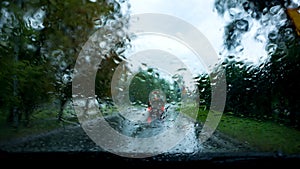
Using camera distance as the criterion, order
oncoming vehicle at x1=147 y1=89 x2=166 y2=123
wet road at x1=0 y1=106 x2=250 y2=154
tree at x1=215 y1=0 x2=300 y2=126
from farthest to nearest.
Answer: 1. oncoming vehicle at x1=147 y1=89 x2=166 y2=123
2. tree at x1=215 y1=0 x2=300 y2=126
3. wet road at x1=0 y1=106 x2=250 y2=154

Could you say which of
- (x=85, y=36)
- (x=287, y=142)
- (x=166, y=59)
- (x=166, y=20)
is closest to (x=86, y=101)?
(x=85, y=36)

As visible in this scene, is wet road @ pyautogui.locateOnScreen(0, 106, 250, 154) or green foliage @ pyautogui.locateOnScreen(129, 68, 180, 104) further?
green foliage @ pyautogui.locateOnScreen(129, 68, 180, 104)

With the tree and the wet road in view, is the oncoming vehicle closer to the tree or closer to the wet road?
the wet road

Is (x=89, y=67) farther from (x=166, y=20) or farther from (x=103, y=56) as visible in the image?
(x=166, y=20)

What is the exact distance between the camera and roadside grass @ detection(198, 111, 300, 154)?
2.05 m

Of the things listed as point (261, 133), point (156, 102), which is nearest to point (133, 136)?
point (156, 102)

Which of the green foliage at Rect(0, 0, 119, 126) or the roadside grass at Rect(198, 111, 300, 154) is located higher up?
the green foliage at Rect(0, 0, 119, 126)

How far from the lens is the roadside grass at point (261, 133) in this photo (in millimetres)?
2053

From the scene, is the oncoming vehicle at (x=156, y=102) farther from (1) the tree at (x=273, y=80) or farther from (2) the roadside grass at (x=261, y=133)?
(1) the tree at (x=273, y=80)

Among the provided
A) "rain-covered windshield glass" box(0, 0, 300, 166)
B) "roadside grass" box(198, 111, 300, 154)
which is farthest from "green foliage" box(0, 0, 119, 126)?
"roadside grass" box(198, 111, 300, 154)

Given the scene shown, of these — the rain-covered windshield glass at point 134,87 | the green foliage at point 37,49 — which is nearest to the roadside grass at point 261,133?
the rain-covered windshield glass at point 134,87

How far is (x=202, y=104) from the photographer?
2.29 meters

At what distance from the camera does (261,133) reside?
2154 mm

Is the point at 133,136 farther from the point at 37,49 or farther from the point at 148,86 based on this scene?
the point at 37,49
